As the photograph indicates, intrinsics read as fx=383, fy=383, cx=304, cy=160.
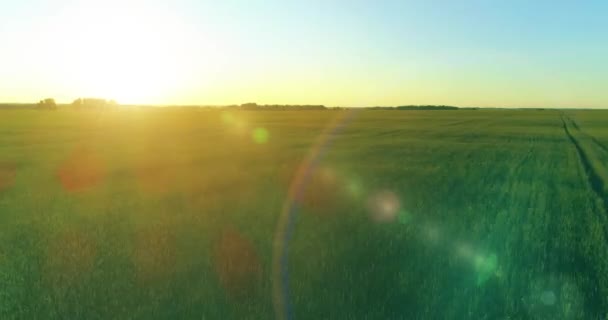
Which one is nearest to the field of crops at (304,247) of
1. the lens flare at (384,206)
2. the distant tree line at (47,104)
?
the lens flare at (384,206)

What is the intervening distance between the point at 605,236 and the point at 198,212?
9.26m

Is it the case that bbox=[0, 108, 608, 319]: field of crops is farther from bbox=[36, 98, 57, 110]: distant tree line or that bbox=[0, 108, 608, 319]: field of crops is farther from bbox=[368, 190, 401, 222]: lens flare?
bbox=[36, 98, 57, 110]: distant tree line

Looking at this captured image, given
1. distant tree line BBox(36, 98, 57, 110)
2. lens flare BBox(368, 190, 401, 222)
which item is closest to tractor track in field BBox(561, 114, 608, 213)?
lens flare BBox(368, 190, 401, 222)

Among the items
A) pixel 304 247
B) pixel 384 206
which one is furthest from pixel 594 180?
pixel 304 247

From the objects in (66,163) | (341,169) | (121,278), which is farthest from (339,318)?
(66,163)

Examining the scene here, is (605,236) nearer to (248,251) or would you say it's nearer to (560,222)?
(560,222)

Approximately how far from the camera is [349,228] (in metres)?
8.42

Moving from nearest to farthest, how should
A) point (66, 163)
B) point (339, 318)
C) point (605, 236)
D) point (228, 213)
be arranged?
point (339, 318), point (605, 236), point (228, 213), point (66, 163)

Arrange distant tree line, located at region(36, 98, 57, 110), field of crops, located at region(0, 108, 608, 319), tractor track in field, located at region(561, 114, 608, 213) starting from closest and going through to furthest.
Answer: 1. field of crops, located at region(0, 108, 608, 319)
2. tractor track in field, located at region(561, 114, 608, 213)
3. distant tree line, located at region(36, 98, 57, 110)

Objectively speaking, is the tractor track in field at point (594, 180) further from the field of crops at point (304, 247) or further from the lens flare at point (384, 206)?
the lens flare at point (384, 206)

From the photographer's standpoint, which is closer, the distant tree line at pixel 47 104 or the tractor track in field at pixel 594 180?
the tractor track in field at pixel 594 180

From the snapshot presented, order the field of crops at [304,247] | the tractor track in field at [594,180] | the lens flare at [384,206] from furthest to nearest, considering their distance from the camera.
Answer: the tractor track in field at [594,180] < the lens flare at [384,206] < the field of crops at [304,247]

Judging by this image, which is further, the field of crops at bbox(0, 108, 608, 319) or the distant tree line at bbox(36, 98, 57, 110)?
the distant tree line at bbox(36, 98, 57, 110)

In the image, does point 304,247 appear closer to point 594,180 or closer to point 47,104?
point 594,180
